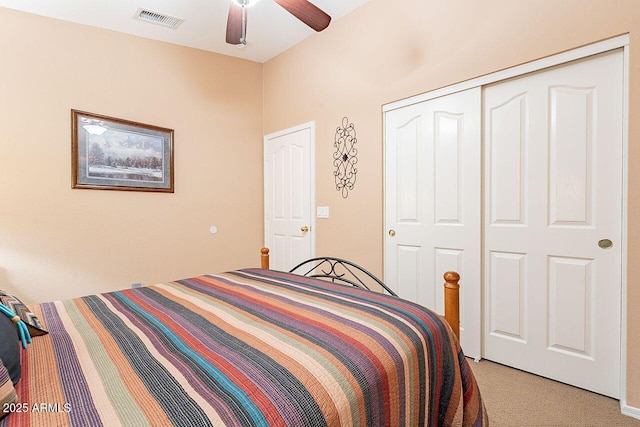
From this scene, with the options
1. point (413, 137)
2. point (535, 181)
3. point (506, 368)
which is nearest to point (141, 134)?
point (413, 137)

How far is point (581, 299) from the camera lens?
6.42 ft

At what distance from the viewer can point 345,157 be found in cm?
321

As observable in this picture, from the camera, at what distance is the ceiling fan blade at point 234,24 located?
83.7 inches

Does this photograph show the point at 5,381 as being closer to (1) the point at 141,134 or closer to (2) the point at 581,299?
(2) the point at 581,299

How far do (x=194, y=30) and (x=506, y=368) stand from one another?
3860 millimetres

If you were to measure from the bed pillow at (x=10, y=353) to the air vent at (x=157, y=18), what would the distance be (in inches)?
118

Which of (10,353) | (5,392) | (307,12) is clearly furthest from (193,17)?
(5,392)

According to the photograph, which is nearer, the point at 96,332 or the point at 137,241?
the point at 96,332

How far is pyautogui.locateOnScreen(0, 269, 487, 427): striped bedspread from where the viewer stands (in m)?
0.69

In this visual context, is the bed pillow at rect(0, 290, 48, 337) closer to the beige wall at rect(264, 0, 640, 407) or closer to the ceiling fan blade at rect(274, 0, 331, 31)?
the ceiling fan blade at rect(274, 0, 331, 31)

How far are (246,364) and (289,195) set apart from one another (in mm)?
3050

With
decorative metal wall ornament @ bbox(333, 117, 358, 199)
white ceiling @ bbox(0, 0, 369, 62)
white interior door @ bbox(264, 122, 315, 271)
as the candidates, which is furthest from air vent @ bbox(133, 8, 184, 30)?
decorative metal wall ornament @ bbox(333, 117, 358, 199)

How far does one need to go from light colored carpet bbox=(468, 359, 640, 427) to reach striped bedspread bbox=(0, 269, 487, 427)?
2.18 feet

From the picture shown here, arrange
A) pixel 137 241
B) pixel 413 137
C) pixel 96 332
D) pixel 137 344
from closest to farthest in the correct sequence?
pixel 137 344, pixel 96 332, pixel 413 137, pixel 137 241
